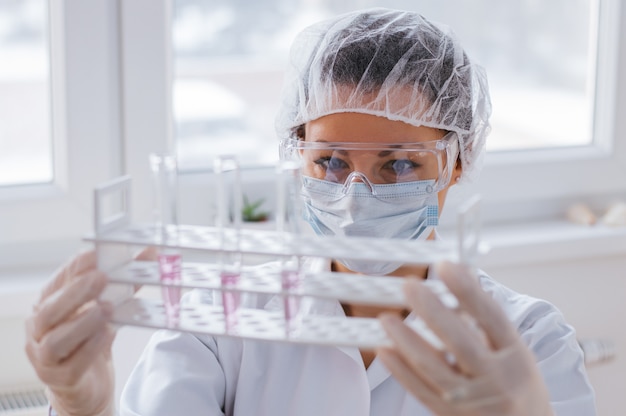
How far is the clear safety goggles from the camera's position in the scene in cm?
142

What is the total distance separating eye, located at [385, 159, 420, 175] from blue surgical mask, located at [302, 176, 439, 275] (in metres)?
0.02

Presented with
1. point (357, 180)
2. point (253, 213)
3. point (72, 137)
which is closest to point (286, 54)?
point (253, 213)

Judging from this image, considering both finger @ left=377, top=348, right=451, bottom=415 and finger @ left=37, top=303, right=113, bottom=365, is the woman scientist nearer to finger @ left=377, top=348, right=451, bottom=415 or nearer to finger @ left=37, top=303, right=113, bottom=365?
finger @ left=37, top=303, right=113, bottom=365

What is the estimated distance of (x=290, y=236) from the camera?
1.14m

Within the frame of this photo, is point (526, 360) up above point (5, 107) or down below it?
below

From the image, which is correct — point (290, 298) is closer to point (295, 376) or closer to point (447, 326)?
point (447, 326)

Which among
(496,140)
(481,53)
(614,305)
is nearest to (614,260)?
(614,305)

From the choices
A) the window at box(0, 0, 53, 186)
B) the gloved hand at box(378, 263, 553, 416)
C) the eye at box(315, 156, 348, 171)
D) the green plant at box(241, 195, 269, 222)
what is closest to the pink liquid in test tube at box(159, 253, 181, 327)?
the gloved hand at box(378, 263, 553, 416)

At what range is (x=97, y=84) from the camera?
2150 millimetres

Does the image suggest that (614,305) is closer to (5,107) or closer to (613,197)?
(613,197)

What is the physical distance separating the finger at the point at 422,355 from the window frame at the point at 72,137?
1266 mm

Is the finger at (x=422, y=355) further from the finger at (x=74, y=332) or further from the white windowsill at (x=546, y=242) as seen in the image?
the white windowsill at (x=546, y=242)

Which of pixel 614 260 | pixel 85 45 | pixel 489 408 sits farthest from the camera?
pixel 614 260

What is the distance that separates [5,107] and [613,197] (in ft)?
5.50
